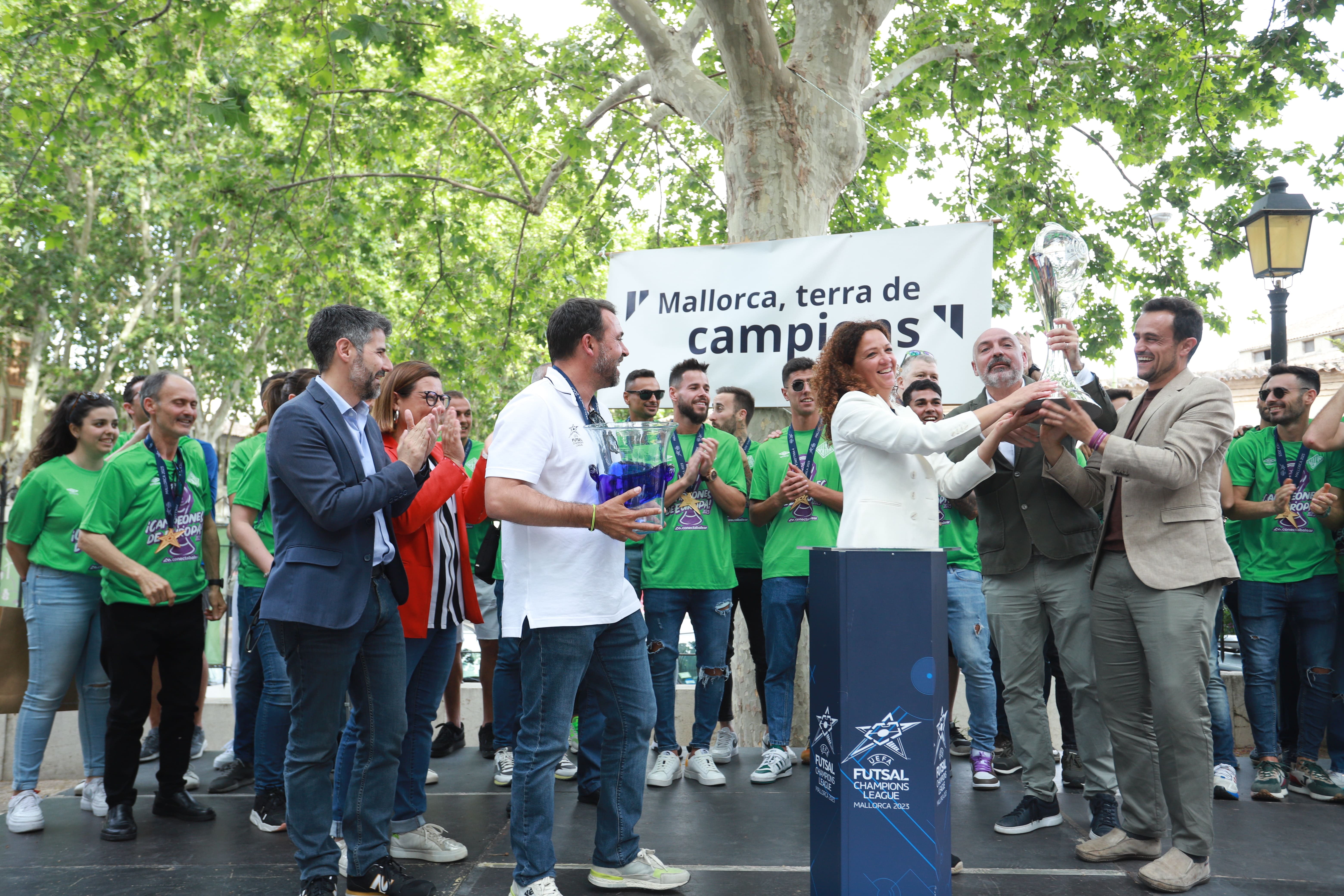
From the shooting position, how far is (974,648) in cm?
493

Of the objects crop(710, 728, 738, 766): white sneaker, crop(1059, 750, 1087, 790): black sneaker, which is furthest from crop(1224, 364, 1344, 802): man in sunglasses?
crop(710, 728, 738, 766): white sneaker

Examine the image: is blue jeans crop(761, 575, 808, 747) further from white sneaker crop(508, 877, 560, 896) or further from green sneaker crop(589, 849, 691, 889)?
white sneaker crop(508, 877, 560, 896)

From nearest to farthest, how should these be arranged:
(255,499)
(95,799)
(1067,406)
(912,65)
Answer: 1. (1067,406)
2. (255,499)
3. (95,799)
4. (912,65)

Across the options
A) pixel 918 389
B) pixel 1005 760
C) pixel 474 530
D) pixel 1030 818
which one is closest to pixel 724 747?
pixel 1005 760

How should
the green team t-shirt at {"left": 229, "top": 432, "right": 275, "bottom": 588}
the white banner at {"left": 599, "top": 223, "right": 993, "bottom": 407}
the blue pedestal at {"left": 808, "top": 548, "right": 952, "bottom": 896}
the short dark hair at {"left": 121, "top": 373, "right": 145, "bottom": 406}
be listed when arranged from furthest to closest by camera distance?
the white banner at {"left": 599, "top": 223, "right": 993, "bottom": 407}
the short dark hair at {"left": 121, "top": 373, "right": 145, "bottom": 406}
the green team t-shirt at {"left": 229, "top": 432, "right": 275, "bottom": 588}
the blue pedestal at {"left": 808, "top": 548, "right": 952, "bottom": 896}

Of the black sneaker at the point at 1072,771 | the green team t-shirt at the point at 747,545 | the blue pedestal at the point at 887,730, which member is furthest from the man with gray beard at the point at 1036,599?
the green team t-shirt at the point at 747,545

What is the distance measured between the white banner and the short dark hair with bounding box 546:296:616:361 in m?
2.47

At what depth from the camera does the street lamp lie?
6.40 m

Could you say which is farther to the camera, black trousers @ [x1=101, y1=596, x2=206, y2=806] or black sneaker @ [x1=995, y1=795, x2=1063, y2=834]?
black trousers @ [x1=101, y1=596, x2=206, y2=806]

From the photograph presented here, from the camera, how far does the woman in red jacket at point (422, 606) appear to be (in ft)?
11.6

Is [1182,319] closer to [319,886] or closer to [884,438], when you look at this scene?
[884,438]

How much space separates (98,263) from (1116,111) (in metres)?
18.4

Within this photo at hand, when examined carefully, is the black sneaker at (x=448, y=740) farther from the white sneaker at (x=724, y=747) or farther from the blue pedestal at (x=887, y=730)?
the blue pedestal at (x=887, y=730)

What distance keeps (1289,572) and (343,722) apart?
4.51m
